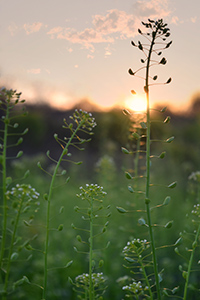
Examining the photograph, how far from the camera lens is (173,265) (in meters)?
3.42

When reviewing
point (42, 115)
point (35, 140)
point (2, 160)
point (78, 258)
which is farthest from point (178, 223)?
point (42, 115)

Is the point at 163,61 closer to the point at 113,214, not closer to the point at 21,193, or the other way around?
the point at 21,193

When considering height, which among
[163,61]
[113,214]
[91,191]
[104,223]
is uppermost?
[163,61]

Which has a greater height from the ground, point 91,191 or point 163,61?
point 163,61

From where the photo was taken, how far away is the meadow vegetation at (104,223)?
4.14 feet

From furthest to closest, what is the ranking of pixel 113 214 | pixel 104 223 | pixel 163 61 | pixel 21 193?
pixel 113 214 → pixel 104 223 → pixel 163 61 → pixel 21 193

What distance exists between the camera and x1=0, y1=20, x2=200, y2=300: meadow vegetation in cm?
126

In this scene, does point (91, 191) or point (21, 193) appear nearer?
point (21, 193)

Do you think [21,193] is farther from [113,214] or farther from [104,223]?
[113,214]

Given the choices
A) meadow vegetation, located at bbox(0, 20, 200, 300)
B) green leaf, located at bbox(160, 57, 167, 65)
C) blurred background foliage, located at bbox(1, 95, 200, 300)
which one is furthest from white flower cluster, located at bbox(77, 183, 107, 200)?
green leaf, located at bbox(160, 57, 167, 65)

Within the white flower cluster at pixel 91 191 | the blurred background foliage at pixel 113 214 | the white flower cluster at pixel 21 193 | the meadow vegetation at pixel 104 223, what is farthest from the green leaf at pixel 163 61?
the white flower cluster at pixel 21 193

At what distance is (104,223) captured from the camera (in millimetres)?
2998

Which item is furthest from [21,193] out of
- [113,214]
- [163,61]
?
[113,214]

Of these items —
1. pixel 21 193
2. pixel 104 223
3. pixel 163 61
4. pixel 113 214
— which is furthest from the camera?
pixel 113 214
